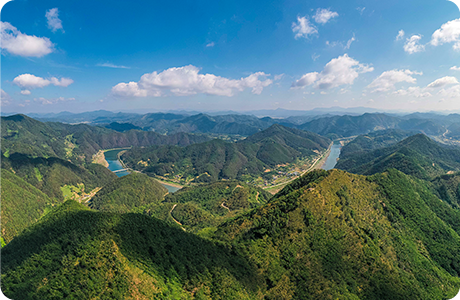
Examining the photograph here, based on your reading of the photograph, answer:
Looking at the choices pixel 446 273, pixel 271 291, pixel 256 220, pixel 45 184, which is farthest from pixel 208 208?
pixel 45 184

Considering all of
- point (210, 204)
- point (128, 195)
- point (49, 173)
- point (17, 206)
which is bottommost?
point (210, 204)

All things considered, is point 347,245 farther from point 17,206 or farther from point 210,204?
point 17,206

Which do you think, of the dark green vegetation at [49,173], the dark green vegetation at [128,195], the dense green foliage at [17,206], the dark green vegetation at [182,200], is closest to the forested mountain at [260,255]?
the dark green vegetation at [182,200]

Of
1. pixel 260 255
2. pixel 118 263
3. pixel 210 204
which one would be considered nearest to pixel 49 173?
pixel 210 204

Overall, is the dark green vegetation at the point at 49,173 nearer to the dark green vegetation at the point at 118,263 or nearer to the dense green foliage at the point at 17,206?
the dense green foliage at the point at 17,206

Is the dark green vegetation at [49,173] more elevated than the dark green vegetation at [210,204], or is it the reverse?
the dark green vegetation at [49,173]

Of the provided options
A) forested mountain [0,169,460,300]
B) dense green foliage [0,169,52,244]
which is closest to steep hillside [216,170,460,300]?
forested mountain [0,169,460,300]

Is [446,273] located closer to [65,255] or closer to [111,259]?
[111,259]

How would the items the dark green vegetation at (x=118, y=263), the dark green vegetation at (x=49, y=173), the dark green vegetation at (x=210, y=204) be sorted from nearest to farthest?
the dark green vegetation at (x=118, y=263)
the dark green vegetation at (x=210, y=204)
the dark green vegetation at (x=49, y=173)
